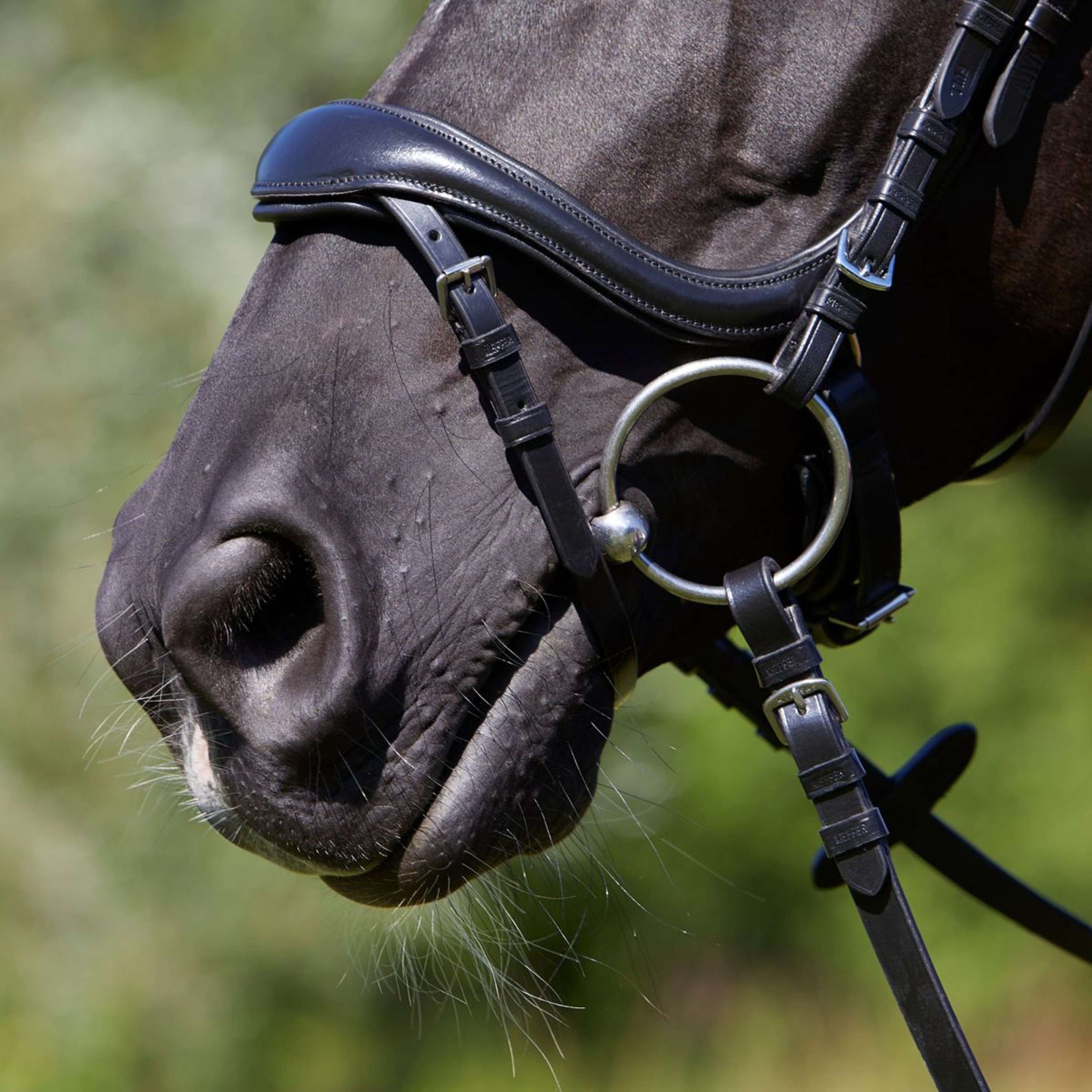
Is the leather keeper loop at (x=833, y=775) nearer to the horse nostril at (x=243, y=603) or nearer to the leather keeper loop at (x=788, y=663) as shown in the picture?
the leather keeper loop at (x=788, y=663)

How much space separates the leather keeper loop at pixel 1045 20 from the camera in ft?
4.24

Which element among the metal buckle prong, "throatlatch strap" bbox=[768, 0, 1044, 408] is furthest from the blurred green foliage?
"throatlatch strap" bbox=[768, 0, 1044, 408]

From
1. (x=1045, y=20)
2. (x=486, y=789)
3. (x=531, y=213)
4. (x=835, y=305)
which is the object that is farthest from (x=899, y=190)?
(x=486, y=789)

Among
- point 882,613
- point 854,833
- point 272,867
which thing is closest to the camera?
point 854,833

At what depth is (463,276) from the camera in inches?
48.6

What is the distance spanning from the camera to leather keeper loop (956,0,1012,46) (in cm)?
127

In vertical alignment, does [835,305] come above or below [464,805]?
above

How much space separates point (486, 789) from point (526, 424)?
0.37 m

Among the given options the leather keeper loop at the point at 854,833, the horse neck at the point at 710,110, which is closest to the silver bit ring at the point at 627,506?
the horse neck at the point at 710,110

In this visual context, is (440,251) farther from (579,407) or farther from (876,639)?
(876,639)

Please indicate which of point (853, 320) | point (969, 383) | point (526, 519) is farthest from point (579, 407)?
point (969, 383)

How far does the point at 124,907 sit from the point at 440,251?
3969 mm

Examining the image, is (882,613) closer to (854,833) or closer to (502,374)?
(854,833)

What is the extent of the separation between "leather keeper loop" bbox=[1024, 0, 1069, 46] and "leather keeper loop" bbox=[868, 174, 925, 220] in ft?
0.69
